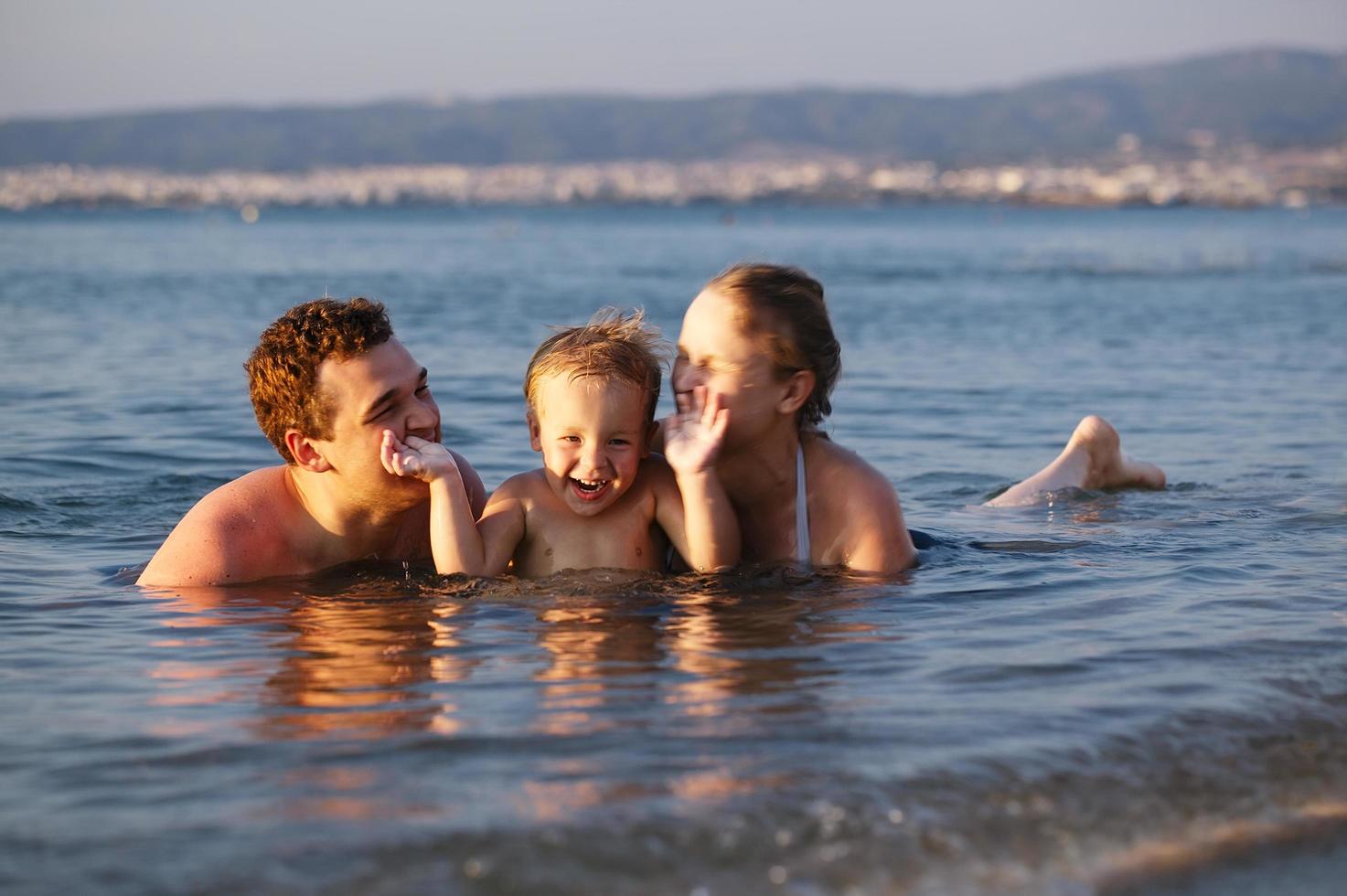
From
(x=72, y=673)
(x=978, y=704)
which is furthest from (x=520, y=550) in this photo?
(x=978, y=704)

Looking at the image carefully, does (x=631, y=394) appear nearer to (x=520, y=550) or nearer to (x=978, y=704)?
(x=520, y=550)

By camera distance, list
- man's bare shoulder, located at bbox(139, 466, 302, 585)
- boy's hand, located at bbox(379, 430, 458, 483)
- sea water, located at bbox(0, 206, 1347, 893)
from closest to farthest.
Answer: sea water, located at bbox(0, 206, 1347, 893) → boy's hand, located at bbox(379, 430, 458, 483) → man's bare shoulder, located at bbox(139, 466, 302, 585)

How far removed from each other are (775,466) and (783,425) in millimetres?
174

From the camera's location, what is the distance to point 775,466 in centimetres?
564

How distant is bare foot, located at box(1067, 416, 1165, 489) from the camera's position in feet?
27.9

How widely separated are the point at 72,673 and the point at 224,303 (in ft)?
76.6

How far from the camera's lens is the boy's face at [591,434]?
5.08 m

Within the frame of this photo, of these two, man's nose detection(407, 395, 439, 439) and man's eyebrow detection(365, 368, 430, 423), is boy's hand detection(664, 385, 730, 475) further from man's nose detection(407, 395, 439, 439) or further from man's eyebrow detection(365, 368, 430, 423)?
man's eyebrow detection(365, 368, 430, 423)

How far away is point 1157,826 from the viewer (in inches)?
140

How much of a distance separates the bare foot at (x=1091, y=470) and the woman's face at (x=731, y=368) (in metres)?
3.17

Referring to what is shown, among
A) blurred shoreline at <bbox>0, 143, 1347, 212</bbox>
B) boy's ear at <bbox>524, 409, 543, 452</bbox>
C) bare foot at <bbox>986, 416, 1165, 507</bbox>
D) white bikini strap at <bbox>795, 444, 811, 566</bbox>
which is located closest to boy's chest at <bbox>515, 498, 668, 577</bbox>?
boy's ear at <bbox>524, 409, 543, 452</bbox>

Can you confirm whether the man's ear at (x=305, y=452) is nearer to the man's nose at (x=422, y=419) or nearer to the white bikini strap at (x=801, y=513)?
the man's nose at (x=422, y=419)

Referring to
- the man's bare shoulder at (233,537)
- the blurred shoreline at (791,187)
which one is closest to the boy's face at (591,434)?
the man's bare shoulder at (233,537)

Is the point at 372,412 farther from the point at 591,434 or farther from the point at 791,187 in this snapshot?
the point at 791,187
